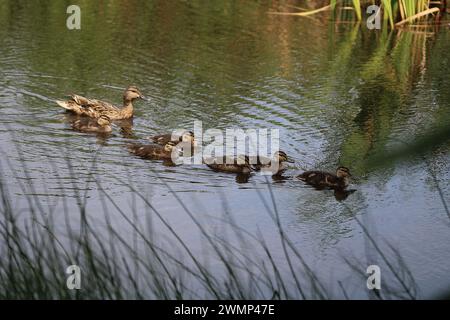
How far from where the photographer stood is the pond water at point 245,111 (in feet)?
21.6

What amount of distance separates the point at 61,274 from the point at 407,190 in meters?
4.54

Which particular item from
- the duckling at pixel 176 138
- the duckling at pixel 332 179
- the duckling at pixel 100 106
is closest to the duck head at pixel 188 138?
the duckling at pixel 176 138

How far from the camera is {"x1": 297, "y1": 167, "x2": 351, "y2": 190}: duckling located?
298 inches

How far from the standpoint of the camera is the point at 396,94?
11047 mm

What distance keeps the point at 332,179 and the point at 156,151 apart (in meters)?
1.58

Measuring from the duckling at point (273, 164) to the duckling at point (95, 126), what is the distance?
171cm

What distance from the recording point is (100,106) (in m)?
9.60

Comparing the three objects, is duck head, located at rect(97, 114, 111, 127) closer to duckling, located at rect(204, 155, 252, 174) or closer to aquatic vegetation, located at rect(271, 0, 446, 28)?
duckling, located at rect(204, 155, 252, 174)

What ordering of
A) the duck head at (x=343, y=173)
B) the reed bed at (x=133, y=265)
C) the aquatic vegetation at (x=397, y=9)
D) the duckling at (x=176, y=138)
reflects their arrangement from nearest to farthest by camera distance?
the reed bed at (x=133, y=265) < the duck head at (x=343, y=173) < the duckling at (x=176, y=138) < the aquatic vegetation at (x=397, y=9)

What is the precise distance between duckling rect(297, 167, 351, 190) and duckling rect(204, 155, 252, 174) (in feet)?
1.85

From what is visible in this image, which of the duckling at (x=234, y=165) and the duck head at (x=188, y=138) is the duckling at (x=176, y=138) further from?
the duckling at (x=234, y=165)

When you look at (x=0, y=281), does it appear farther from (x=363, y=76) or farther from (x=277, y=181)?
(x=363, y=76)

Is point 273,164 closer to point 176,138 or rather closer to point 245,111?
point 176,138

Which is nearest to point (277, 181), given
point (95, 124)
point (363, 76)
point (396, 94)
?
point (95, 124)
